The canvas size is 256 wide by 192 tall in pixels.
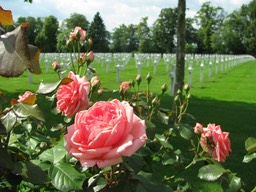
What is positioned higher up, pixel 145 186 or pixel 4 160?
pixel 4 160

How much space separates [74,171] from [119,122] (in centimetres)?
27

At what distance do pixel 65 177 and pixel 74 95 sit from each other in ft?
0.69

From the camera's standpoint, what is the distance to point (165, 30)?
65.0 metres

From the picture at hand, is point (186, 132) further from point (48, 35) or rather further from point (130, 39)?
point (130, 39)

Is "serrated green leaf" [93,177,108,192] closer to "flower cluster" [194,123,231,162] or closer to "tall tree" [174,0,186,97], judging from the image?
"flower cluster" [194,123,231,162]

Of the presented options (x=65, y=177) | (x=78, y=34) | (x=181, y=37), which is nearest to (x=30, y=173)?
(x=65, y=177)

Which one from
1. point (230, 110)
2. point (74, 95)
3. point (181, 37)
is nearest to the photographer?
point (74, 95)

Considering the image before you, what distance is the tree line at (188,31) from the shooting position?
2276 inches

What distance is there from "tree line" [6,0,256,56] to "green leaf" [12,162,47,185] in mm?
50790

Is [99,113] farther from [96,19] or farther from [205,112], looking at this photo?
[96,19]

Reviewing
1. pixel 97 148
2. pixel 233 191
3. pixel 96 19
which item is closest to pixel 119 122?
pixel 97 148

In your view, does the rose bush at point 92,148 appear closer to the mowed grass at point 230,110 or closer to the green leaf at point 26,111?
the green leaf at point 26,111

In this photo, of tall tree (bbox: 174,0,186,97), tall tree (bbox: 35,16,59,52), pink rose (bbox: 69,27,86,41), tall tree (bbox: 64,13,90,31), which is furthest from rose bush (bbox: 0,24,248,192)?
tall tree (bbox: 64,13,90,31)

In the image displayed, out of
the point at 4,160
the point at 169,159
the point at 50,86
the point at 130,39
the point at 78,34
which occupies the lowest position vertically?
the point at 130,39
